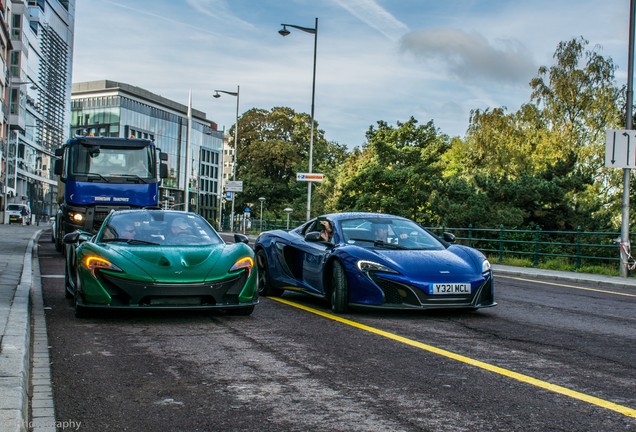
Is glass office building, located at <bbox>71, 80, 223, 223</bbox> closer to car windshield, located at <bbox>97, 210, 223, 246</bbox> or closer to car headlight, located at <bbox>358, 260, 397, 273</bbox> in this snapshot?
car windshield, located at <bbox>97, 210, 223, 246</bbox>

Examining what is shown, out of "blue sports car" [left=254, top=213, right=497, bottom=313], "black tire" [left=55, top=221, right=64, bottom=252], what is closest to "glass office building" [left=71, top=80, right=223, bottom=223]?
"black tire" [left=55, top=221, right=64, bottom=252]

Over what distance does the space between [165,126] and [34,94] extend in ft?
99.1

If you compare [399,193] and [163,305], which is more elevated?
[399,193]

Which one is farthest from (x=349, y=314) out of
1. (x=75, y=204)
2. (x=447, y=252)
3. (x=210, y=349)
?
(x=75, y=204)

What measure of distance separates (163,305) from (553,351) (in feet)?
13.3

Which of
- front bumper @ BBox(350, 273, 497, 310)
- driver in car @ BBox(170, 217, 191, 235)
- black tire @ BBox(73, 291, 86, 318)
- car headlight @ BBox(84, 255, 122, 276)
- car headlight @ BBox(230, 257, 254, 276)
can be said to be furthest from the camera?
driver in car @ BBox(170, 217, 191, 235)

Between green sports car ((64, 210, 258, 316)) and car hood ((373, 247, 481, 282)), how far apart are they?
1677mm

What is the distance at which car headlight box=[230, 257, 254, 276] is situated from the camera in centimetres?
904

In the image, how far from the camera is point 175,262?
8.77 meters

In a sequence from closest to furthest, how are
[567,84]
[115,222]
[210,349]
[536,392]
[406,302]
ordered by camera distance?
[536,392]
[210,349]
[406,302]
[115,222]
[567,84]

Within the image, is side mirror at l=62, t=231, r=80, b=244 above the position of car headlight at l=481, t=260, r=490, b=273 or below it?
above

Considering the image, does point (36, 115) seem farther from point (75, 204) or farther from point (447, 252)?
point (447, 252)

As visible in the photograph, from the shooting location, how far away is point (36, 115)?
292 ft

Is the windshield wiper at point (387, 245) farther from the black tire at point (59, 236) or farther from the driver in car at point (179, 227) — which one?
the black tire at point (59, 236)
